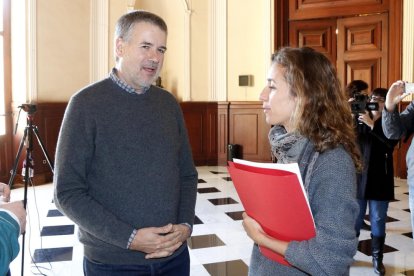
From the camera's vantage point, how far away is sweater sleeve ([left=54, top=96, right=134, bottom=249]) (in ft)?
4.11

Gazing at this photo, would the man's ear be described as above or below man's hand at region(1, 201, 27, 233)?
above

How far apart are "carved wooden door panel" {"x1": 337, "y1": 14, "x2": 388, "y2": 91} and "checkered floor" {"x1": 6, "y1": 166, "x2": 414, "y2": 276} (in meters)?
2.10

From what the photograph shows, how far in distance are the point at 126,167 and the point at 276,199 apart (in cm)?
56

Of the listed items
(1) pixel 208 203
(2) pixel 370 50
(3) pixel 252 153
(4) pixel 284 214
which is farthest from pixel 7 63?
(4) pixel 284 214

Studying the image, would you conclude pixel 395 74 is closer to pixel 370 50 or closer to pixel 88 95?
pixel 370 50

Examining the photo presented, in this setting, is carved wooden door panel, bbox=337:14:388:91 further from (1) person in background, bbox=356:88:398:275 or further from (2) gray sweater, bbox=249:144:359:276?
(2) gray sweater, bbox=249:144:359:276

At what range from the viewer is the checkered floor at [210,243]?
2904 millimetres

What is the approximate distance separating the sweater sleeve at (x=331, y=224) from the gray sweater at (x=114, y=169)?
541 millimetres

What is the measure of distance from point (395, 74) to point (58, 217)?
4.98m

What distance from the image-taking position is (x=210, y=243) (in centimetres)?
345

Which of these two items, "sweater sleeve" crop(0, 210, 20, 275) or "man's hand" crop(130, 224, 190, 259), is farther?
"man's hand" crop(130, 224, 190, 259)

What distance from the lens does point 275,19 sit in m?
6.88

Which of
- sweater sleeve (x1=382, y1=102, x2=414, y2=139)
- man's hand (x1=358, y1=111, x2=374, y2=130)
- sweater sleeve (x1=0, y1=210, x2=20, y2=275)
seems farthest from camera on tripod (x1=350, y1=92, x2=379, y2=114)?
sweater sleeve (x1=0, y1=210, x2=20, y2=275)

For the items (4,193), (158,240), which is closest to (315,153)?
(158,240)
